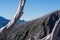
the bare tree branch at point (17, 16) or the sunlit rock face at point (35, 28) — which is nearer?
the bare tree branch at point (17, 16)

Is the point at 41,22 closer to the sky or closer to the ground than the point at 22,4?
closer to the ground

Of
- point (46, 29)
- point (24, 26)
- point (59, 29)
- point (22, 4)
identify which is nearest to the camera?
point (22, 4)

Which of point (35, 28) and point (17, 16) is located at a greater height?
point (17, 16)

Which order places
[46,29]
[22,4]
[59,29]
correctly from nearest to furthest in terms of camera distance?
[22,4]
[59,29]
[46,29]

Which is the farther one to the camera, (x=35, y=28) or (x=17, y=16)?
(x=35, y=28)

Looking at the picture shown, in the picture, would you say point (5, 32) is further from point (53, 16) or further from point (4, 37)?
point (53, 16)

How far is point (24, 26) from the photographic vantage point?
7028 inches

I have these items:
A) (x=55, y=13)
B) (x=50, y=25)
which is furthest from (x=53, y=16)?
(x=50, y=25)

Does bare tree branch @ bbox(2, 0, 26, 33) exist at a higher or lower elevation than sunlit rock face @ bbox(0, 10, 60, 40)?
higher

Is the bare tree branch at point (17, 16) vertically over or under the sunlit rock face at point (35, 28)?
over

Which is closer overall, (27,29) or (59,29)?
(59,29)

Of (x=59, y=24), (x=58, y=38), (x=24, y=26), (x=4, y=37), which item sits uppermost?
(x=4, y=37)

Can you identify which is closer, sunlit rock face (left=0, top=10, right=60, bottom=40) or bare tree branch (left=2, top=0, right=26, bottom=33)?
bare tree branch (left=2, top=0, right=26, bottom=33)

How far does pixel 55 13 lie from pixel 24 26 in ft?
86.2
